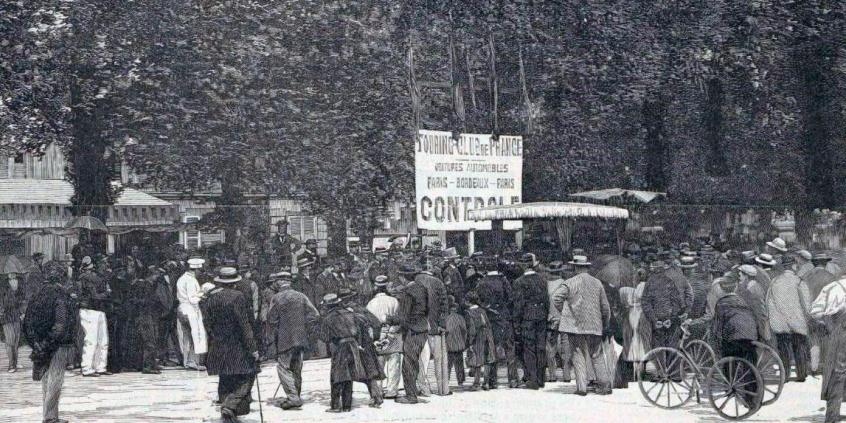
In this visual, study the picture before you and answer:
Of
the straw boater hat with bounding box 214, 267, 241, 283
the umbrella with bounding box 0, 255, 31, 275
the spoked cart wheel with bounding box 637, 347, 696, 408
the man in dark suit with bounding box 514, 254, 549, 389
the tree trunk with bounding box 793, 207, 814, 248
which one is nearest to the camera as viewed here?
the straw boater hat with bounding box 214, 267, 241, 283

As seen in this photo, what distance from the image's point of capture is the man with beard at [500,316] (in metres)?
16.7

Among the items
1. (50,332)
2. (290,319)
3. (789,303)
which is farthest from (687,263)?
(50,332)

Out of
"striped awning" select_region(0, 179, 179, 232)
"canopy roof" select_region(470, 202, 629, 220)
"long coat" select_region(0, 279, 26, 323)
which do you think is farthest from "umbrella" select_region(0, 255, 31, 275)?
"canopy roof" select_region(470, 202, 629, 220)

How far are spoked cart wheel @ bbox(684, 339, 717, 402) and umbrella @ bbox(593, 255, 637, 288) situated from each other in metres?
3.19

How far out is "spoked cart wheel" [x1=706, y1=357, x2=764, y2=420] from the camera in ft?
41.7

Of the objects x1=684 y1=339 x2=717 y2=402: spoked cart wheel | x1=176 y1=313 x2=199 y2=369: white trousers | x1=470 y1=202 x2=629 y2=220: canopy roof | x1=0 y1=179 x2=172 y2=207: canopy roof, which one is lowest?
x1=176 y1=313 x2=199 y2=369: white trousers

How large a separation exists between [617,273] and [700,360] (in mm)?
4102

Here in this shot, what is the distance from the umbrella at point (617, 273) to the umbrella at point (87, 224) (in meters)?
12.0

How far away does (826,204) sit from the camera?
33188 millimetres

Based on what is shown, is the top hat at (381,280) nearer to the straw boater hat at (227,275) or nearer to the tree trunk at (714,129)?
the straw boater hat at (227,275)

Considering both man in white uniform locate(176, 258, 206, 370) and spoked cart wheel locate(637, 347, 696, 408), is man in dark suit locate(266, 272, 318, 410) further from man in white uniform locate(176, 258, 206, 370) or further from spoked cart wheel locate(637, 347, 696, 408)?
man in white uniform locate(176, 258, 206, 370)

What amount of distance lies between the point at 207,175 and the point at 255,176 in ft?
4.48

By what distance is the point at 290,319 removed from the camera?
586 inches

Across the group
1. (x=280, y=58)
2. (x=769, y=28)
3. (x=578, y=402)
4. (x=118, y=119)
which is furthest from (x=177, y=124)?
(x=578, y=402)
